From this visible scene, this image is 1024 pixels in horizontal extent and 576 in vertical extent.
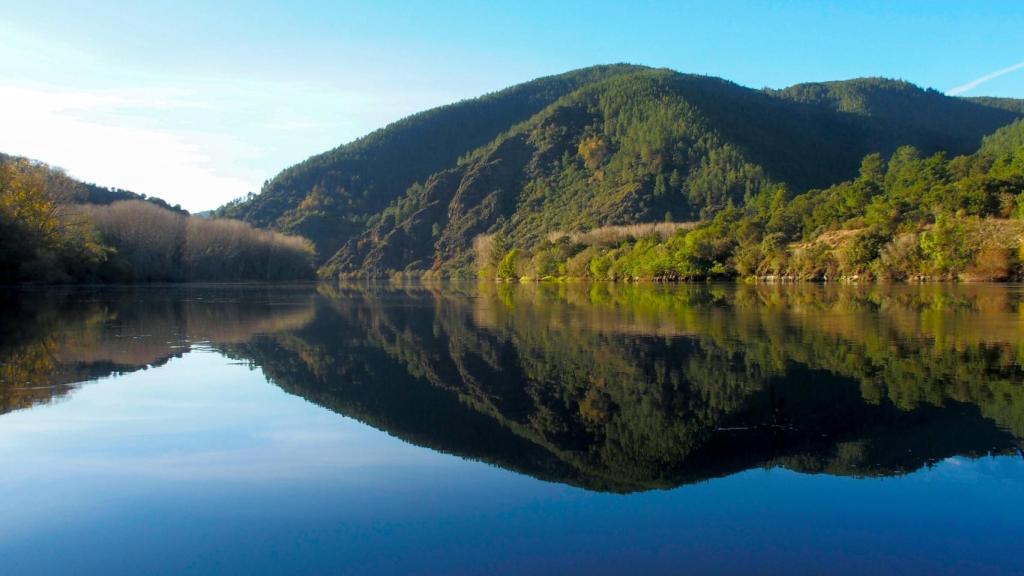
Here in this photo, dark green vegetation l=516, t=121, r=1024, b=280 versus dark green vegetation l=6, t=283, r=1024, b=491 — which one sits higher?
dark green vegetation l=516, t=121, r=1024, b=280

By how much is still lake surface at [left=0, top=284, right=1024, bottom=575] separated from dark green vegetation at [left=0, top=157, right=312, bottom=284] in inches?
2268

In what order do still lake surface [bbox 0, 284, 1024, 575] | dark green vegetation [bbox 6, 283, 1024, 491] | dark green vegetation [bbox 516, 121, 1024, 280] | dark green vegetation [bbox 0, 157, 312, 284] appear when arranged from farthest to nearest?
dark green vegetation [bbox 516, 121, 1024, 280]
dark green vegetation [bbox 0, 157, 312, 284]
dark green vegetation [bbox 6, 283, 1024, 491]
still lake surface [bbox 0, 284, 1024, 575]

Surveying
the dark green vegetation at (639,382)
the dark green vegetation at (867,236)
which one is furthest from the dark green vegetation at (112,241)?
the dark green vegetation at (867,236)

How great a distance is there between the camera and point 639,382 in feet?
43.8

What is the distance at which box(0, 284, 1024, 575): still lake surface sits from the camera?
6117mm

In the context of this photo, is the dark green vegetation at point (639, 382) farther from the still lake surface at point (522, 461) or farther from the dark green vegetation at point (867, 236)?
the dark green vegetation at point (867, 236)

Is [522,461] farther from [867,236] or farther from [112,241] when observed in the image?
[112,241]

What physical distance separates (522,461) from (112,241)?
102 m

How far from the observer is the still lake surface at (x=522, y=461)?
612 cm

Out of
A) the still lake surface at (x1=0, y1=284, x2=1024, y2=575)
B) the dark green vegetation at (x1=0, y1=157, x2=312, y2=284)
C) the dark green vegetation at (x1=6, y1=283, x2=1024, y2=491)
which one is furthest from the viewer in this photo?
the dark green vegetation at (x1=0, y1=157, x2=312, y2=284)

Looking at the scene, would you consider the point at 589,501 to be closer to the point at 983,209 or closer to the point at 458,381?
the point at 458,381

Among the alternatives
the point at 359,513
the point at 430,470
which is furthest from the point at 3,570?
the point at 430,470

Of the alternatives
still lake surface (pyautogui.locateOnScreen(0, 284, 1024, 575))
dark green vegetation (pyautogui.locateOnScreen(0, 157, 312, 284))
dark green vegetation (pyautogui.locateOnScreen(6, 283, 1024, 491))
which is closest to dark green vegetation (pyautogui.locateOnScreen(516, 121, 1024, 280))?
dark green vegetation (pyautogui.locateOnScreen(6, 283, 1024, 491))

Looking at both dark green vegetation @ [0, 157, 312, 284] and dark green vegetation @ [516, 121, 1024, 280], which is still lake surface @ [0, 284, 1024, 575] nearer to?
dark green vegetation @ [516, 121, 1024, 280]
